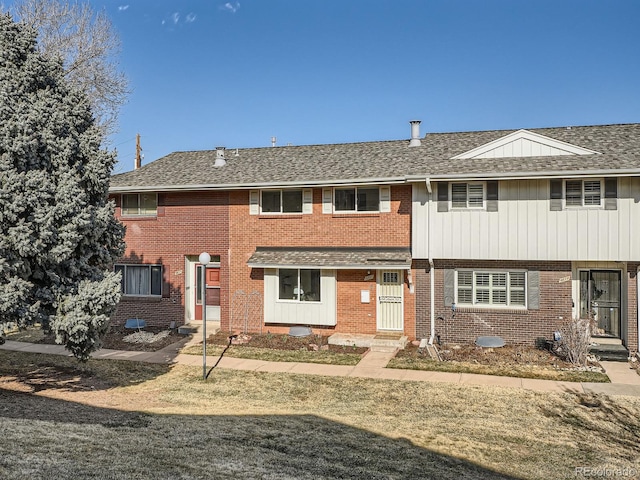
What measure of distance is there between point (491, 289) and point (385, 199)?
418cm

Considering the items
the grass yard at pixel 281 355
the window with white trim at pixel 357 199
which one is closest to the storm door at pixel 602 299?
the window with white trim at pixel 357 199

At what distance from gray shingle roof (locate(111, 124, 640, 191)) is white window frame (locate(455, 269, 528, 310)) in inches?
→ 112

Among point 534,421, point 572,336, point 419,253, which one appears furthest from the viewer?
point 419,253

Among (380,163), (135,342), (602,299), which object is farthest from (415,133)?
(135,342)

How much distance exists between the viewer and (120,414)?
958cm

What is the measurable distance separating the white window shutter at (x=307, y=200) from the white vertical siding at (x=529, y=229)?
3.44 metres

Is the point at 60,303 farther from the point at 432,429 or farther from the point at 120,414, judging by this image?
the point at 432,429

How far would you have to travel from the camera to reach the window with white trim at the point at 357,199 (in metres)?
16.8

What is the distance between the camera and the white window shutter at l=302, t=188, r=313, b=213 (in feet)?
57.0

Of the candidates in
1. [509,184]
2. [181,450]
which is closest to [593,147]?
[509,184]

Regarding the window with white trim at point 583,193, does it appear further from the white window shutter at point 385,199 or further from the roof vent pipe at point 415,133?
the roof vent pipe at point 415,133

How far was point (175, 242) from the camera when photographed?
1867 cm

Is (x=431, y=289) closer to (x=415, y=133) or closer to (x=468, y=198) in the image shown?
(x=468, y=198)

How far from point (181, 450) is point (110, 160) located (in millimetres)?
6238
